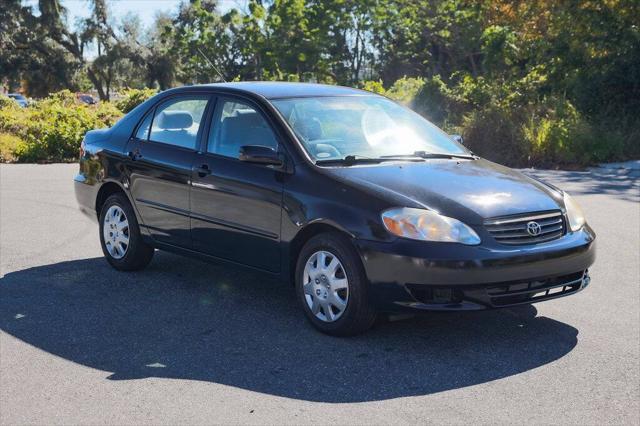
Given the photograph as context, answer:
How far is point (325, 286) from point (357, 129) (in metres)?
1.37

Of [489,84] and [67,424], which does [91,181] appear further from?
[489,84]

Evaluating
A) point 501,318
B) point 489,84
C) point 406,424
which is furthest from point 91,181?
point 489,84

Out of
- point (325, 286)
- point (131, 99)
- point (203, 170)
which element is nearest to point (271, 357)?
point (325, 286)

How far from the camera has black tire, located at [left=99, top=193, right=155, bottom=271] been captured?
7457 mm

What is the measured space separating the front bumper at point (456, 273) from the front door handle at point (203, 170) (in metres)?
1.66

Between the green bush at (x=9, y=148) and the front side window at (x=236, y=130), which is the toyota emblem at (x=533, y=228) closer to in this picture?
the front side window at (x=236, y=130)

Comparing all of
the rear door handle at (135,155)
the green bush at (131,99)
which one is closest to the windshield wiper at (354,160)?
the rear door handle at (135,155)

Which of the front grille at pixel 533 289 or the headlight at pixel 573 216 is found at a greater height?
the headlight at pixel 573 216

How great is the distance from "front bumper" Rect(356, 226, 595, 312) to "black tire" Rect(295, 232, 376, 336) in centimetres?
8

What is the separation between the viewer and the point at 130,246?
7512 mm

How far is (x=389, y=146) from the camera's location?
20.9ft

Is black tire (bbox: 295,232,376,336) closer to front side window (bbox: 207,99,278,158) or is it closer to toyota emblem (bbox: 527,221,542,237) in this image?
front side window (bbox: 207,99,278,158)

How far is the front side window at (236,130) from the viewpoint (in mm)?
6371

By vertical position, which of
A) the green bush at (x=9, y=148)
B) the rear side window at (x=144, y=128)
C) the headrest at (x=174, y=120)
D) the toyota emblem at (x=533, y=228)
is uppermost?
the headrest at (x=174, y=120)
